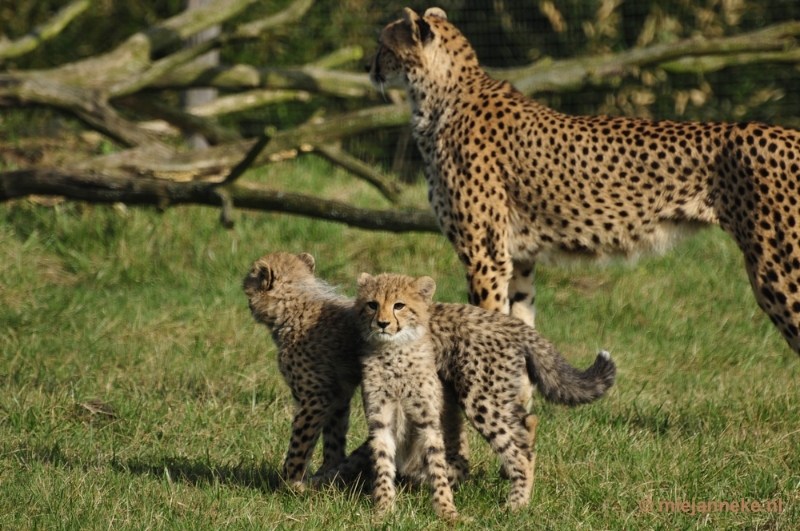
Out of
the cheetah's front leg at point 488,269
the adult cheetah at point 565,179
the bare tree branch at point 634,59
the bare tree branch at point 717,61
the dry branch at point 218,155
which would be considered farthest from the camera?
the bare tree branch at point 717,61

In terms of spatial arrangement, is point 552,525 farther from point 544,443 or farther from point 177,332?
point 177,332

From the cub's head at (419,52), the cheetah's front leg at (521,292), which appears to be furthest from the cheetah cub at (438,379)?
the cub's head at (419,52)

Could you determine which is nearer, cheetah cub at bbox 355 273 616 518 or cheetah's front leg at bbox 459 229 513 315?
cheetah cub at bbox 355 273 616 518

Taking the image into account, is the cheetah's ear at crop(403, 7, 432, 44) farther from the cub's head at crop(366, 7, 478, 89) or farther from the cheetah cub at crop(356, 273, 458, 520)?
the cheetah cub at crop(356, 273, 458, 520)

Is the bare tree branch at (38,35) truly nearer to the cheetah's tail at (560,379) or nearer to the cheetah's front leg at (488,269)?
the cheetah's front leg at (488,269)

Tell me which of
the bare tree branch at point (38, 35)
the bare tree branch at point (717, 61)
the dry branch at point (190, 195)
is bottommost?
the dry branch at point (190, 195)

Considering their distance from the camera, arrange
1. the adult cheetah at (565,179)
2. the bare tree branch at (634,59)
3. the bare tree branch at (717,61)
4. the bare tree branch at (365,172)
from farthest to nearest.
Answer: the bare tree branch at (717,61) → the bare tree branch at (634,59) → the bare tree branch at (365,172) → the adult cheetah at (565,179)

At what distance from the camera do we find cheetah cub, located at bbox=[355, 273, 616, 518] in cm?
325

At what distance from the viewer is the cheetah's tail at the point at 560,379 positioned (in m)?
3.41

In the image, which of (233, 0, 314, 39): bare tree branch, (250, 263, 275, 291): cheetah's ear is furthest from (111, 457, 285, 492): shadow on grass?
(233, 0, 314, 39): bare tree branch

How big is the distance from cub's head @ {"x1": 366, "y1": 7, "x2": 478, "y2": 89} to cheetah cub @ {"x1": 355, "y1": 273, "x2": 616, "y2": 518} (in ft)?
5.35

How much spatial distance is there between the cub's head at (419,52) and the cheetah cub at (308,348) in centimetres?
135

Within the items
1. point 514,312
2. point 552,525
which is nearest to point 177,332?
point 514,312

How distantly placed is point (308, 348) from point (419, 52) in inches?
69.2
